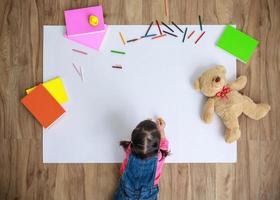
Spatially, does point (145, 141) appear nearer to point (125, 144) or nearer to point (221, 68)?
point (125, 144)

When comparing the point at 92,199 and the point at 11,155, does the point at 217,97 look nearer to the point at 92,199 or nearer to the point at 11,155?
the point at 92,199

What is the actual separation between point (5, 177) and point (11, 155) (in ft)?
0.26

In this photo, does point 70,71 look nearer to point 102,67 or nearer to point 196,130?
point 102,67

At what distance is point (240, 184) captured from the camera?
1.09 meters

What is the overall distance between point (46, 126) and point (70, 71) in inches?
8.1

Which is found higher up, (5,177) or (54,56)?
(54,56)

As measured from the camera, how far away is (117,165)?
3.57ft

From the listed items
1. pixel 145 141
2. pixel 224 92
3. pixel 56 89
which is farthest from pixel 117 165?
pixel 224 92

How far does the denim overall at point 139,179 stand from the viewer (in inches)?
37.6

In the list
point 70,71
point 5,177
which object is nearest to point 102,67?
point 70,71

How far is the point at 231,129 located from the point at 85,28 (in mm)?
600

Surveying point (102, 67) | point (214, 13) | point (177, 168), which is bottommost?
point (177, 168)

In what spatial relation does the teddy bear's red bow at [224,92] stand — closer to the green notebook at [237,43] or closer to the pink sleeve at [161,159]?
the green notebook at [237,43]

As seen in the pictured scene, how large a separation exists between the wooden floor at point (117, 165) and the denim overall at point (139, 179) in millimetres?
94
